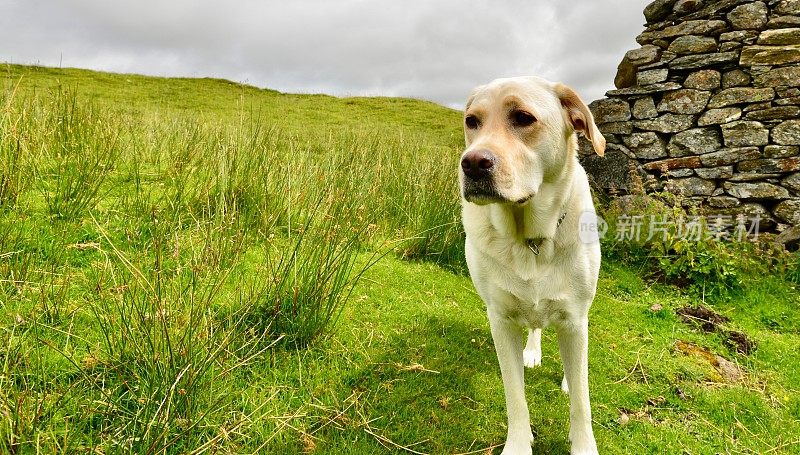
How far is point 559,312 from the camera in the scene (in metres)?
2.69

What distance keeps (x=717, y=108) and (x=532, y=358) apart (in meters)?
5.83

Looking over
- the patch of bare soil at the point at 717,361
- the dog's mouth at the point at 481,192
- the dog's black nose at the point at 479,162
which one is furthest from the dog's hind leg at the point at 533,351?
the dog's black nose at the point at 479,162

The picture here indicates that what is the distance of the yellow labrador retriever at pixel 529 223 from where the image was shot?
237 centimetres

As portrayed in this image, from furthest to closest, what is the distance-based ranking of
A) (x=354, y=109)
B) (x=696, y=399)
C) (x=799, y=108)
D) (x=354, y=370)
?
(x=354, y=109)
(x=799, y=108)
(x=696, y=399)
(x=354, y=370)

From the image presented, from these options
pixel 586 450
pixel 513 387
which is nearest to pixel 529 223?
pixel 513 387

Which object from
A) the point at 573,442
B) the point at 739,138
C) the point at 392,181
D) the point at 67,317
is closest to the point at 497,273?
the point at 573,442

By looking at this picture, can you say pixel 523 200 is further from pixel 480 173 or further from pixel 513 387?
pixel 513 387

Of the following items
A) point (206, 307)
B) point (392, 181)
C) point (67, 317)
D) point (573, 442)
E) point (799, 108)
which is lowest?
point (573, 442)

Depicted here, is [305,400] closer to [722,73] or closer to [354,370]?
[354,370]

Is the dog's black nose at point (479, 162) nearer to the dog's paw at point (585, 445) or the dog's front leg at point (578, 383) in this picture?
the dog's front leg at point (578, 383)

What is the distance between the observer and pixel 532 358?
398cm

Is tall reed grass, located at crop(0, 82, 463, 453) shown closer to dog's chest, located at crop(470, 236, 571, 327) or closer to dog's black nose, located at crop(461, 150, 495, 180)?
dog's chest, located at crop(470, 236, 571, 327)

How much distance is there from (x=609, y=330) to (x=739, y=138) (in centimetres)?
447

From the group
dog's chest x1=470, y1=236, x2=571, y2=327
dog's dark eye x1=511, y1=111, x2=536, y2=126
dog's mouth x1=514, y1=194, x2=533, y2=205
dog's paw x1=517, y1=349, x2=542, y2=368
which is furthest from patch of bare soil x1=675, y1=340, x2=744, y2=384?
dog's dark eye x1=511, y1=111, x2=536, y2=126
